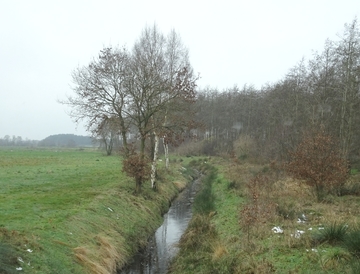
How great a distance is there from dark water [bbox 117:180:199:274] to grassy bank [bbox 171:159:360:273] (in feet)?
2.32

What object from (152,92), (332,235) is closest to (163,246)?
(332,235)

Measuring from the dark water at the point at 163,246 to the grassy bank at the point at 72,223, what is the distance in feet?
1.44

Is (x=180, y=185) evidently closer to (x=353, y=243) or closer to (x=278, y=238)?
(x=278, y=238)

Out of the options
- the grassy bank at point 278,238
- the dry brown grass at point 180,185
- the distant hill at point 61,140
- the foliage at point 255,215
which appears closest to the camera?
the grassy bank at point 278,238

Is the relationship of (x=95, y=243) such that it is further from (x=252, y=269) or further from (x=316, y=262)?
(x=316, y=262)

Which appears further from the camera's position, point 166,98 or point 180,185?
point 180,185

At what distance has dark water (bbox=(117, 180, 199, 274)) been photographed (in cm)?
1202

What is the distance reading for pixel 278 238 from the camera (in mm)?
10859

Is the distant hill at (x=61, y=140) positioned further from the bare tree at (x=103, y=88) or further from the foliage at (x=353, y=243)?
the foliage at (x=353, y=243)

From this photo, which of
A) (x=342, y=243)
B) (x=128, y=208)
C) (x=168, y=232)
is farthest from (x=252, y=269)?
(x=128, y=208)

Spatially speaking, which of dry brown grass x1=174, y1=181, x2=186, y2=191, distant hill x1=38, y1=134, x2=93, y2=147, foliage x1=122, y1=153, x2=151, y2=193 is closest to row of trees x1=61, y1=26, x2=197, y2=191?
foliage x1=122, y1=153, x2=151, y2=193

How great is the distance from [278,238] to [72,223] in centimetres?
784

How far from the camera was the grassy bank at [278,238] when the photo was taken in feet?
28.8

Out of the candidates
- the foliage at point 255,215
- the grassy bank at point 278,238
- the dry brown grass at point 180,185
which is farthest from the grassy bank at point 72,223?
the dry brown grass at point 180,185
